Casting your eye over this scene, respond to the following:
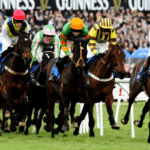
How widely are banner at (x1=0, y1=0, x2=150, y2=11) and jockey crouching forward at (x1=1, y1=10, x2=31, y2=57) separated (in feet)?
46.4

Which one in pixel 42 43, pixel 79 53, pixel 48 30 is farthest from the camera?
pixel 42 43

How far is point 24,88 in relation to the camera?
6.52m

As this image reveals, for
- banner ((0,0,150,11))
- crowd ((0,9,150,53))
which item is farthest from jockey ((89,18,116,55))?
banner ((0,0,150,11))

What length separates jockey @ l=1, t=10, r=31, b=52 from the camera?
6672 mm

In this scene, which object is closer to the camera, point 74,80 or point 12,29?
point 74,80

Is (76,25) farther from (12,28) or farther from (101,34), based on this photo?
(12,28)

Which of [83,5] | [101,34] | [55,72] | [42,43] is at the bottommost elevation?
[55,72]

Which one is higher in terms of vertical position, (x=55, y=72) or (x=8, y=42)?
(x=8, y=42)

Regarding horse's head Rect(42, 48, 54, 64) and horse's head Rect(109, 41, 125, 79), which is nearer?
horse's head Rect(109, 41, 125, 79)

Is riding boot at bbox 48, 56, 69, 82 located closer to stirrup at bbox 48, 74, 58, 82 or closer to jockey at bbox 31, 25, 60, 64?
stirrup at bbox 48, 74, 58, 82

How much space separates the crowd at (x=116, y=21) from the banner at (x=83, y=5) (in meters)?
0.26

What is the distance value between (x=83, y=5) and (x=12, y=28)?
48.6 feet

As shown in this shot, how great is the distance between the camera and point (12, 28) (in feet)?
23.1

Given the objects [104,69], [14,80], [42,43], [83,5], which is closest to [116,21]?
[83,5]
